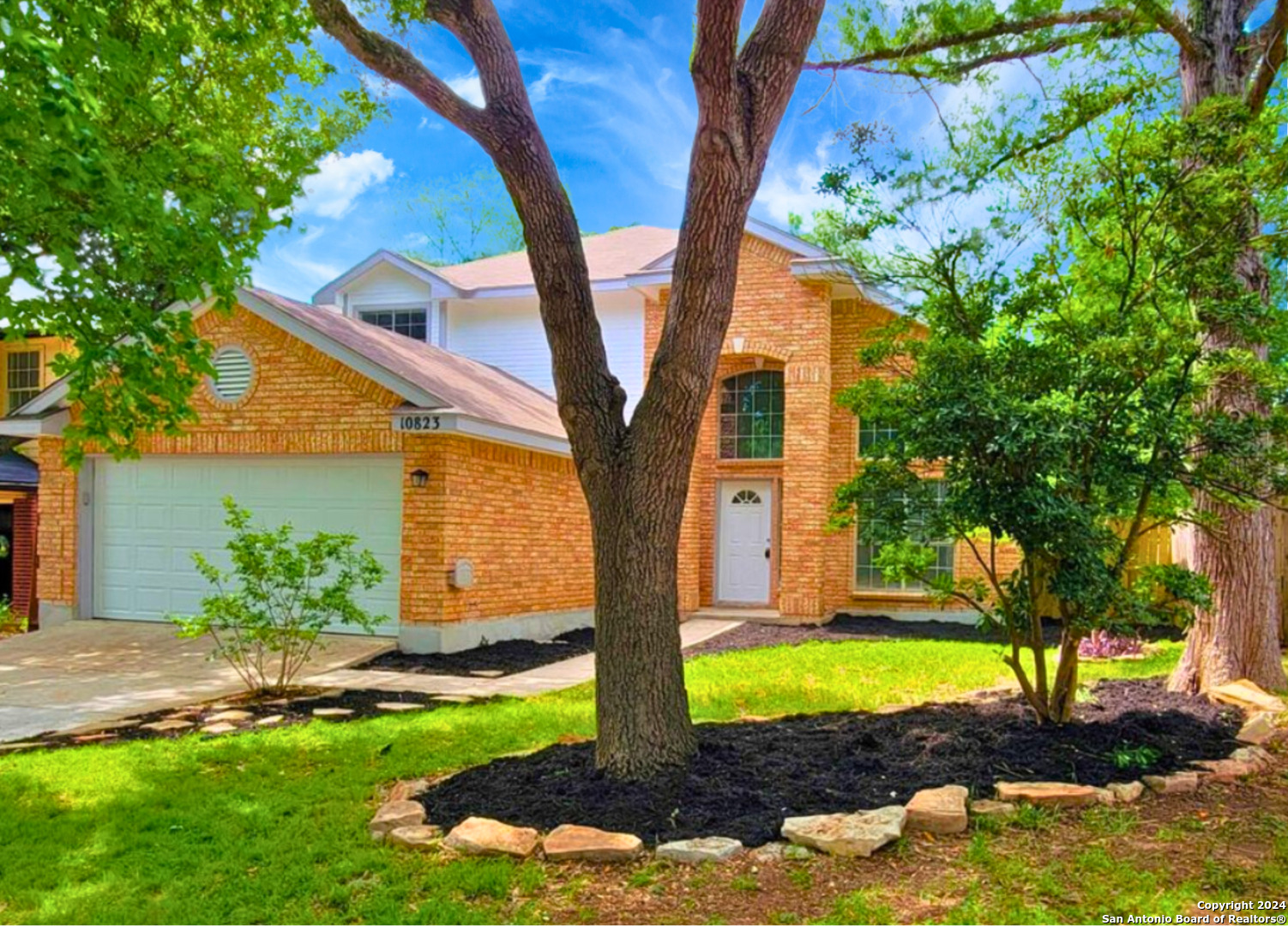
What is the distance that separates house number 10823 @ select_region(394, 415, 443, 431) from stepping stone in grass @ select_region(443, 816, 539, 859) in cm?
592

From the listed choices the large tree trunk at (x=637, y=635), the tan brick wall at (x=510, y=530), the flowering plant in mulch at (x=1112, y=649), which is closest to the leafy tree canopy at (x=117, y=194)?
the large tree trunk at (x=637, y=635)

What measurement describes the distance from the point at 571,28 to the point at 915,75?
309 inches

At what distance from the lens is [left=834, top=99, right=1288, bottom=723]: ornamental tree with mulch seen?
4.77 meters

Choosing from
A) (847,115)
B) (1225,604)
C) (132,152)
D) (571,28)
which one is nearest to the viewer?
(132,152)

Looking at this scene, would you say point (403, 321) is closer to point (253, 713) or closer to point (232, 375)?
point (232, 375)

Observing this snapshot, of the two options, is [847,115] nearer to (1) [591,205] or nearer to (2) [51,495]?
(2) [51,495]

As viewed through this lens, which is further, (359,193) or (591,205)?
(359,193)

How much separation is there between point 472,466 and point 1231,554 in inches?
292

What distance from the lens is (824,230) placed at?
677 cm

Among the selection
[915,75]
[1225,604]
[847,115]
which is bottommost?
[1225,604]

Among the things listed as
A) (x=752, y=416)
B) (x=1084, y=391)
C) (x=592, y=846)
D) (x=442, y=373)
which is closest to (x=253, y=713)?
(x=592, y=846)

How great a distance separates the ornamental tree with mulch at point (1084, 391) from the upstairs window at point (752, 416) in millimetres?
8300

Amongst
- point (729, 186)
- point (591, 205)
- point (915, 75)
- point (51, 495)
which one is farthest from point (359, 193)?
point (729, 186)

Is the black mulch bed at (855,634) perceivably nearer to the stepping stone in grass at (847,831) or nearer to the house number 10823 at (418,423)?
the house number 10823 at (418,423)
